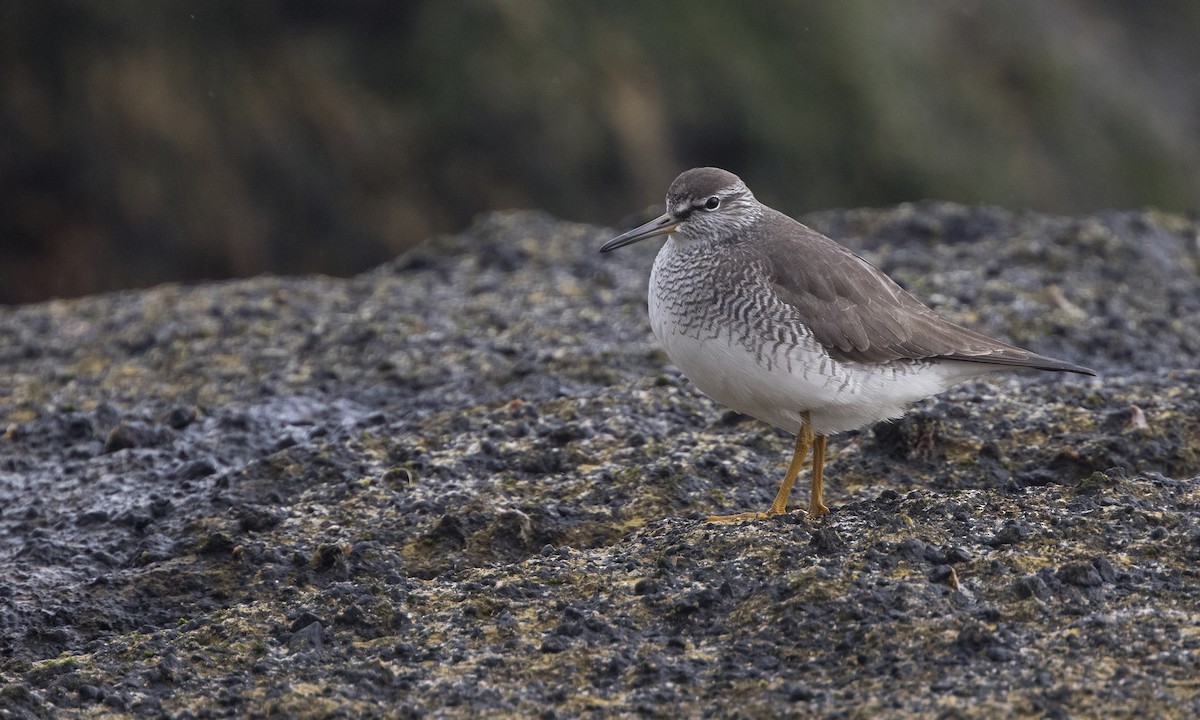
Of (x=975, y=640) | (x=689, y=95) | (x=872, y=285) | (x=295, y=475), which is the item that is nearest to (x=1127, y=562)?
(x=975, y=640)

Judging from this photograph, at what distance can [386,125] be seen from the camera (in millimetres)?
16062

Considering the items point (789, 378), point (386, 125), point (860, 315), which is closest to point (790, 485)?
point (789, 378)

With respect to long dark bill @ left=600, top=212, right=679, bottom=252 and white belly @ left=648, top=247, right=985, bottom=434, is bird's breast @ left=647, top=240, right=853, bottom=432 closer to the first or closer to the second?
white belly @ left=648, top=247, right=985, bottom=434

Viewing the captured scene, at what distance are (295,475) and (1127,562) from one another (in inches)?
165

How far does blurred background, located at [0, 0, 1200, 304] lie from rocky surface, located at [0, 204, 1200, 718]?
15.2ft

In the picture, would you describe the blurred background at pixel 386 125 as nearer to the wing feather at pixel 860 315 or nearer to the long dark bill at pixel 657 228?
the long dark bill at pixel 657 228

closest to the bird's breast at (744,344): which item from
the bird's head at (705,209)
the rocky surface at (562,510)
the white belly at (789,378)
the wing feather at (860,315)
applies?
the white belly at (789,378)

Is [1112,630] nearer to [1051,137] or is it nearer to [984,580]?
[984,580]

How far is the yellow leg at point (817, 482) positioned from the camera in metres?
6.64

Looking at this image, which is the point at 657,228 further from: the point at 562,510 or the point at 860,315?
the point at 562,510

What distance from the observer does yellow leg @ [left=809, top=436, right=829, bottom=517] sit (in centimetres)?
664

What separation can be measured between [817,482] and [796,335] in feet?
2.38

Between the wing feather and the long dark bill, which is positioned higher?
the long dark bill

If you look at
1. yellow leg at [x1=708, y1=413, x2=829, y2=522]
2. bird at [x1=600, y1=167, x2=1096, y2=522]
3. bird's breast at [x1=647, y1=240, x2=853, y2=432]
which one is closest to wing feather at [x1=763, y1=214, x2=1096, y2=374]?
bird at [x1=600, y1=167, x2=1096, y2=522]
